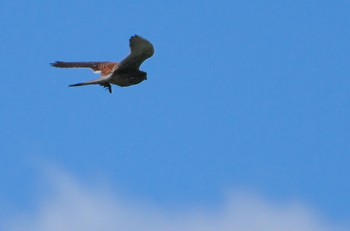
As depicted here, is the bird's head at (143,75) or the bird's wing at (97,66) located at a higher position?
the bird's wing at (97,66)

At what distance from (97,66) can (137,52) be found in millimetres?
3135

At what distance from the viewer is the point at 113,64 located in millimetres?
30906

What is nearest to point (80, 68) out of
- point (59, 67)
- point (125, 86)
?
point (59, 67)

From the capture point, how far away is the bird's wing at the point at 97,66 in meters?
30.2

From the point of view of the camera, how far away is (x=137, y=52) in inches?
1128

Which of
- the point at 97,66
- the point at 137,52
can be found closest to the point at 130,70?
the point at 137,52

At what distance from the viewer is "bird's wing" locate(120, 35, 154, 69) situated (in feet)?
91.4

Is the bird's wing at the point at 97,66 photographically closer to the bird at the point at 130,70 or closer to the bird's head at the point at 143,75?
the bird at the point at 130,70

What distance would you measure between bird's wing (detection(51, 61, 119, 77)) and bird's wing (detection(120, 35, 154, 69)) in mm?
526

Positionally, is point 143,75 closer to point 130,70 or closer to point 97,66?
point 130,70

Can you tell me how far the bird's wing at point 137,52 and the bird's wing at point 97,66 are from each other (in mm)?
526

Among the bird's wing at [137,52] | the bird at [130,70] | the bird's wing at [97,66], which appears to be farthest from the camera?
the bird's wing at [97,66]

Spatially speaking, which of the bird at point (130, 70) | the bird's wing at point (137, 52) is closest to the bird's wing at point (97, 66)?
the bird at point (130, 70)

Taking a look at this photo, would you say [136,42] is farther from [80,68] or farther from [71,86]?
[80,68]
